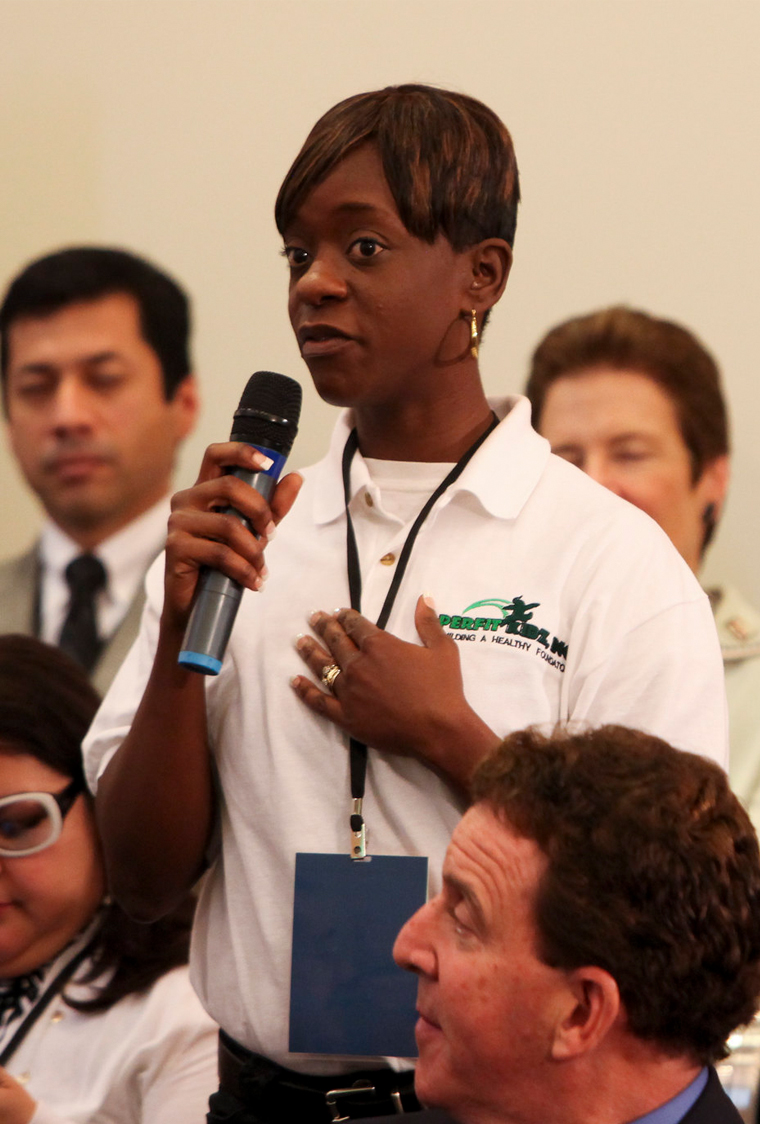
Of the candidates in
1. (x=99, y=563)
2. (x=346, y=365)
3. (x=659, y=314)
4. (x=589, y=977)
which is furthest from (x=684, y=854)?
(x=99, y=563)

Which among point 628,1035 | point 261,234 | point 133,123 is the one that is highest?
point 133,123

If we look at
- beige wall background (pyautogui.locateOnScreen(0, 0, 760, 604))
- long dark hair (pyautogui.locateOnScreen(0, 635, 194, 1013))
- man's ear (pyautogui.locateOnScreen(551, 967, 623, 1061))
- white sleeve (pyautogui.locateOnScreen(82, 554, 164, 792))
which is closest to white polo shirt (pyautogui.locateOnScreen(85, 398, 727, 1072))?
white sleeve (pyautogui.locateOnScreen(82, 554, 164, 792))

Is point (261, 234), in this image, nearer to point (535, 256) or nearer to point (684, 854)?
point (535, 256)

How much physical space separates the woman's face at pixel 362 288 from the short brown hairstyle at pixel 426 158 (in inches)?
0.5

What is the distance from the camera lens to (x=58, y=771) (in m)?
2.26

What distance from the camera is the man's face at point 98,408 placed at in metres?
3.22

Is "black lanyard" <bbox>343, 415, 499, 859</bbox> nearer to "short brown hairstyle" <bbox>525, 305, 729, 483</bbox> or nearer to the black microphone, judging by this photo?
the black microphone

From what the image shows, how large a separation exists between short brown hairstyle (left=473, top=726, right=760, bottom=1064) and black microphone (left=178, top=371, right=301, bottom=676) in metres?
0.39

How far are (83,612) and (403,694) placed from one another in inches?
72.7

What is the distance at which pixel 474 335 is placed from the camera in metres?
1.63

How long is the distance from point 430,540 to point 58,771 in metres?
0.95

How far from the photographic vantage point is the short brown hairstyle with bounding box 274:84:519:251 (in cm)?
153

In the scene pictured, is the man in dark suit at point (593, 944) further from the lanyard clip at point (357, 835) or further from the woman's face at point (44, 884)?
the woman's face at point (44, 884)

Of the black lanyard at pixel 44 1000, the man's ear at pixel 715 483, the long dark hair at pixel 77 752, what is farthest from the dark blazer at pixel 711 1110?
the man's ear at pixel 715 483
